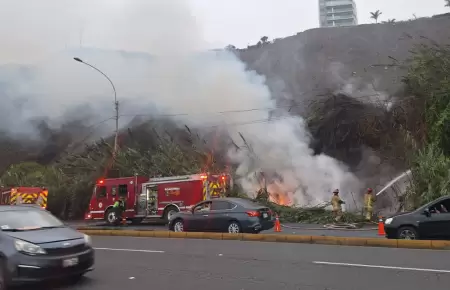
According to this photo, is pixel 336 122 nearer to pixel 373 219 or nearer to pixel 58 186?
pixel 373 219

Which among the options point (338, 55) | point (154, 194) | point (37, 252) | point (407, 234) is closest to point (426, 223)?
point (407, 234)

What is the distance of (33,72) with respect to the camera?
1224 inches

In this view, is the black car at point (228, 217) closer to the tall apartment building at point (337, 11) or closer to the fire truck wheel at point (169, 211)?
the fire truck wheel at point (169, 211)

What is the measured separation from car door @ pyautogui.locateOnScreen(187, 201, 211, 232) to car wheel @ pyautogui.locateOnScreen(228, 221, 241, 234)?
82 cm

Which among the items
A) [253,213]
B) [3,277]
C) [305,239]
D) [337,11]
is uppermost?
[337,11]

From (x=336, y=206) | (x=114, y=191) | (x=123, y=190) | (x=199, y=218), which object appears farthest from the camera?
A: (x=114, y=191)

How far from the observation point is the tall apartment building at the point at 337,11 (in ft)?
381

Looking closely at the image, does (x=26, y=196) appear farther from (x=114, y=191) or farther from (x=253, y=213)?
(x=253, y=213)

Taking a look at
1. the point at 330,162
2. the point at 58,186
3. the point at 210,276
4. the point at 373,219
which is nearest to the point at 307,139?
the point at 330,162

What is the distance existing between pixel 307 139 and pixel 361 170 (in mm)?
3241

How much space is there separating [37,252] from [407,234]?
8.06m

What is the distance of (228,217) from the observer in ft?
43.5

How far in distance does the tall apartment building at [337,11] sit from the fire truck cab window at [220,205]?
10954 cm

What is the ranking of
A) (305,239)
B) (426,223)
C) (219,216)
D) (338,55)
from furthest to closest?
(338,55) → (219,216) → (305,239) → (426,223)
